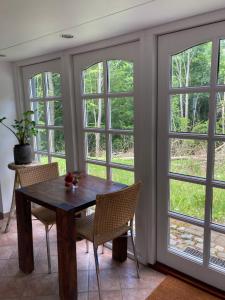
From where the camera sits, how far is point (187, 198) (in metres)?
1.99

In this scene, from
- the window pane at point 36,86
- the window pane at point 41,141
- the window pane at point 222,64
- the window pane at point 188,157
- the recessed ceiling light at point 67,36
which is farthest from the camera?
the window pane at point 41,141

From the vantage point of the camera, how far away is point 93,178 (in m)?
2.39

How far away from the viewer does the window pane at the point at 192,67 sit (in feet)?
5.68

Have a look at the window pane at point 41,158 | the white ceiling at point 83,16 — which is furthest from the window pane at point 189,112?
the window pane at point 41,158

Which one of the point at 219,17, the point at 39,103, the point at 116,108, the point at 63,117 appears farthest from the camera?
the point at 39,103

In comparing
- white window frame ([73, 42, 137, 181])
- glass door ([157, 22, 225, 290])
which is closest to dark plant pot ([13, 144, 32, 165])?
white window frame ([73, 42, 137, 181])

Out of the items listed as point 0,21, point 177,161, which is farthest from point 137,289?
point 0,21

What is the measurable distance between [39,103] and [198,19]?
6.48 ft

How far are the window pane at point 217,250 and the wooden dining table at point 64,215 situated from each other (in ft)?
2.40

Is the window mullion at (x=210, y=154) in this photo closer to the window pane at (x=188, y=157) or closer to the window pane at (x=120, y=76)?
the window pane at (x=188, y=157)

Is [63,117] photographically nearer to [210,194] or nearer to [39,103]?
[39,103]

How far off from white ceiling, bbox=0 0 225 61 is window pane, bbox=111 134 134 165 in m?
0.84

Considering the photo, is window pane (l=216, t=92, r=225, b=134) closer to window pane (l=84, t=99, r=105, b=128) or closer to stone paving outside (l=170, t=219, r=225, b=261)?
stone paving outside (l=170, t=219, r=225, b=261)

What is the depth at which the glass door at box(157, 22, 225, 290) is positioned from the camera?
5.67ft
